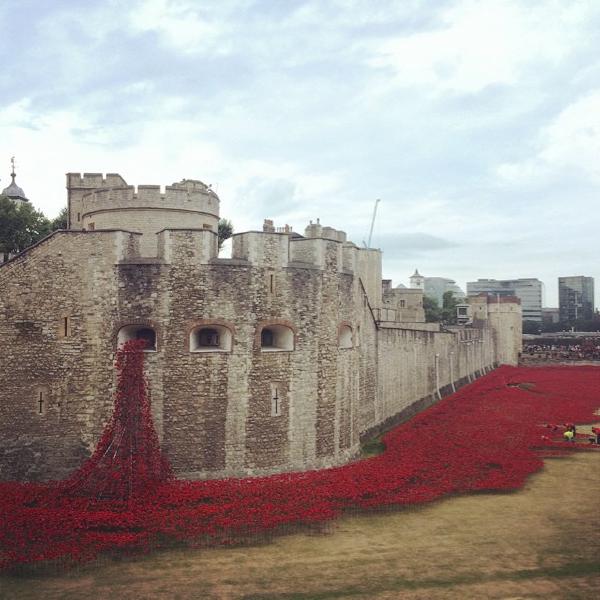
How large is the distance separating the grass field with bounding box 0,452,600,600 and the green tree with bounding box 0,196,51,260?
21.4 meters

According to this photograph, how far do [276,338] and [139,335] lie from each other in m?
4.03

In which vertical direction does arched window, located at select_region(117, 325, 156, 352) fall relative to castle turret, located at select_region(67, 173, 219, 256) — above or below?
below

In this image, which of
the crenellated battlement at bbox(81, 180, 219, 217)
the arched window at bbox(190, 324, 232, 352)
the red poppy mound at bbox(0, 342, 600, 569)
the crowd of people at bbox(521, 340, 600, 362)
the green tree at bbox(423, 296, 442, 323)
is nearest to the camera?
the red poppy mound at bbox(0, 342, 600, 569)

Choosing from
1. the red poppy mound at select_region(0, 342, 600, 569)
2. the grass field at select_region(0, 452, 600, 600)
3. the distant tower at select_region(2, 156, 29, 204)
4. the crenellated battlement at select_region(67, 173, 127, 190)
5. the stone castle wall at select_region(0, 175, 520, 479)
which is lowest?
the grass field at select_region(0, 452, 600, 600)

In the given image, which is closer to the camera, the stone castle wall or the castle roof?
the stone castle wall

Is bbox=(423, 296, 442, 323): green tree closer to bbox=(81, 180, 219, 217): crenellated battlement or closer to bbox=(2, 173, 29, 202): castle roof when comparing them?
bbox=(2, 173, 29, 202): castle roof

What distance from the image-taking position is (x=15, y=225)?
29328 millimetres

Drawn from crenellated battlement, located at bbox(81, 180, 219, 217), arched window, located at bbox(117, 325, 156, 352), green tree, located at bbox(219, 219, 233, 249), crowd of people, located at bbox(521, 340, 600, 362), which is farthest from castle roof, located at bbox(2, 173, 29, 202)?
crowd of people, located at bbox(521, 340, 600, 362)

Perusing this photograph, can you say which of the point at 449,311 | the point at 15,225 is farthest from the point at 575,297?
the point at 15,225

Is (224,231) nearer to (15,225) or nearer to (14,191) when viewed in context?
(15,225)

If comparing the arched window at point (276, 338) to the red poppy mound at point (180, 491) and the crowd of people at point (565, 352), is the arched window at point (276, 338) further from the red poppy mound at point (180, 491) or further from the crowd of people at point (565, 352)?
the crowd of people at point (565, 352)

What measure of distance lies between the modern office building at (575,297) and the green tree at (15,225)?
15688 centimetres

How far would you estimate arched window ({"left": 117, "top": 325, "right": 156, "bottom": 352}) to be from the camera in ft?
54.7

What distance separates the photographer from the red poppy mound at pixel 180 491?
495 inches
